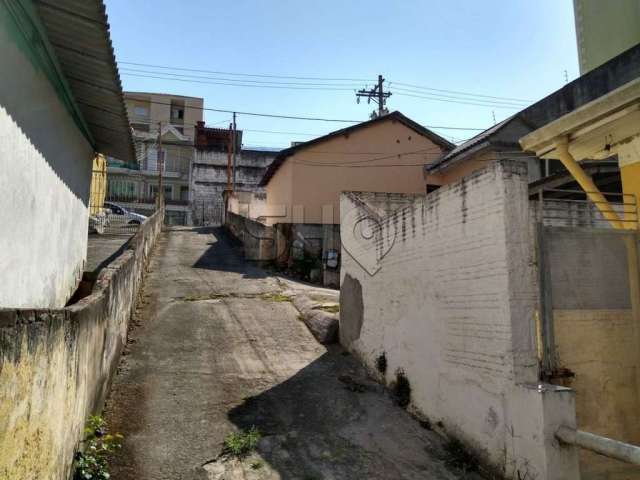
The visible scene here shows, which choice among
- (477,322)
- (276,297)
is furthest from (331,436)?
(276,297)

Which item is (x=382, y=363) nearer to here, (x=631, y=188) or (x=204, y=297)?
(x=631, y=188)

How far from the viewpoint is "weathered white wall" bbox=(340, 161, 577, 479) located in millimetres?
4281

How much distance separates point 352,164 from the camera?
60.4 ft

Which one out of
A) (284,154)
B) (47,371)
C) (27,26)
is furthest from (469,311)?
(284,154)

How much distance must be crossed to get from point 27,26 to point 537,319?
615 centimetres

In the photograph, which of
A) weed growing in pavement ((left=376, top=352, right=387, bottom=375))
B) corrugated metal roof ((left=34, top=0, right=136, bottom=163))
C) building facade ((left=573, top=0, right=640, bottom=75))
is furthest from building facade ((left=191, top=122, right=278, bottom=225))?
weed growing in pavement ((left=376, top=352, right=387, bottom=375))

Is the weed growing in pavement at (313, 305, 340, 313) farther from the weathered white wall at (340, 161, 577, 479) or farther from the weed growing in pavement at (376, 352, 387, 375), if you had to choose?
the weathered white wall at (340, 161, 577, 479)

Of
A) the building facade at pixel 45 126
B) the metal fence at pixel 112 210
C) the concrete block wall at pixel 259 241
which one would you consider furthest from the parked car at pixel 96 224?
the building facade at pixel 45 126

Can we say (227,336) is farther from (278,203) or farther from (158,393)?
(278,203)

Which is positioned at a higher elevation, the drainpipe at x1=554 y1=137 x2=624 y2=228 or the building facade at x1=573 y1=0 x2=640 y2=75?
the building facade at x1=573 y1=0 x2=640 y2=75

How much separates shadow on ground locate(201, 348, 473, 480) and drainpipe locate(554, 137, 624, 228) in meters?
3.34

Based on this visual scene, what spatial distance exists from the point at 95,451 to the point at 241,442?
1484 mm

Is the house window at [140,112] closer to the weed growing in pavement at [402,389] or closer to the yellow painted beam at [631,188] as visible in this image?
the weed growing in pavement at [402,389]

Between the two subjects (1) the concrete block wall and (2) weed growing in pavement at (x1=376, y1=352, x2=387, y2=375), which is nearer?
(2) weed growing in pavement at (x1=376, y1=352, x2=387, y2=375)
